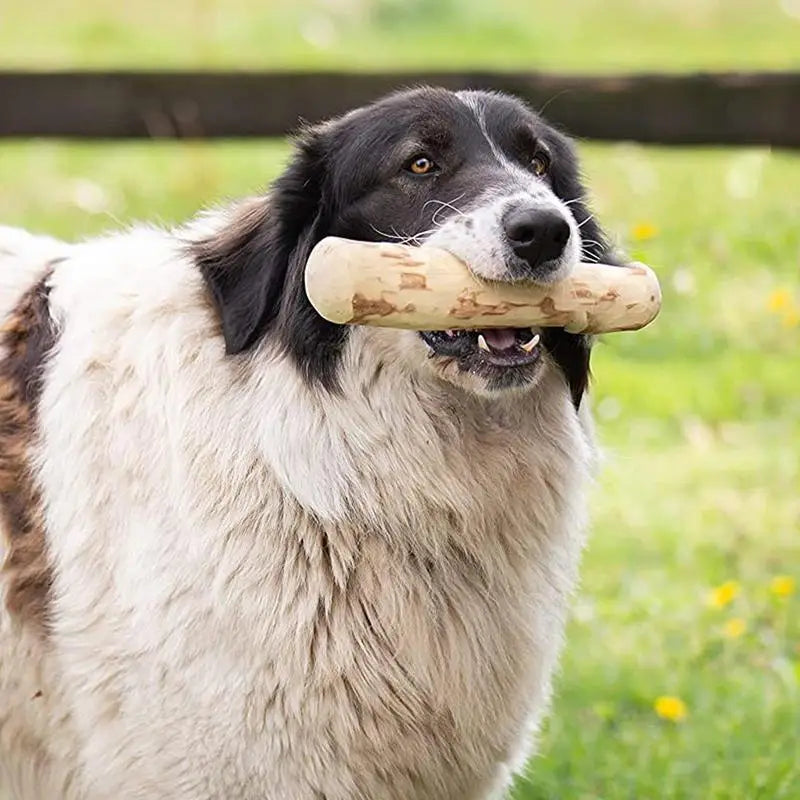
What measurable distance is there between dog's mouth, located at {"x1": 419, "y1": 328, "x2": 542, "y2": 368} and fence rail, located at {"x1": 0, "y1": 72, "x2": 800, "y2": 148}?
13.1ft

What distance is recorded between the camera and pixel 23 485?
3846 millimetres

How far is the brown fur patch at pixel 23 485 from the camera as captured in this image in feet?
12.5

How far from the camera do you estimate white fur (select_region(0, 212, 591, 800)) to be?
3633 millimetres

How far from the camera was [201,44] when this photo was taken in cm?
1205

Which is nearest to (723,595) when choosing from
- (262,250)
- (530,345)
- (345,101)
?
(530,345)

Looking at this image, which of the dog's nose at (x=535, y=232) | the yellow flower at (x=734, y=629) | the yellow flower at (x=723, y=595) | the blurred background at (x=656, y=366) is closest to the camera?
the dog's nose at (x=535, y=232)

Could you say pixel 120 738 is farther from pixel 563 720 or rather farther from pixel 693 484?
pixel 693 484

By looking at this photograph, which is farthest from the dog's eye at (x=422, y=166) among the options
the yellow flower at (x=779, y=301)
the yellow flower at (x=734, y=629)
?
the yellow flower at (x=779, y=301)

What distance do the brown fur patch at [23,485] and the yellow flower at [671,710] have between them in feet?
7.09

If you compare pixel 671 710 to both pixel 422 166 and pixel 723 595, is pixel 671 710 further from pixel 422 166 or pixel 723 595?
pixel 422 166

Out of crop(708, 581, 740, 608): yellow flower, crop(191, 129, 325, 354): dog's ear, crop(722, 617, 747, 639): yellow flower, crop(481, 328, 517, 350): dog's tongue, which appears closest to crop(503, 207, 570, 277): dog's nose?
crop(481, 328, 517, 350): dog's tongue

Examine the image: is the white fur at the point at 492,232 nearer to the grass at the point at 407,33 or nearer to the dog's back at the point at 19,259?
the dog's back at the point at 19,259

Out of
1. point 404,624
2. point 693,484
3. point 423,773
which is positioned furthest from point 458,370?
point 693,484

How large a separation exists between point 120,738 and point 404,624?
70 cm
